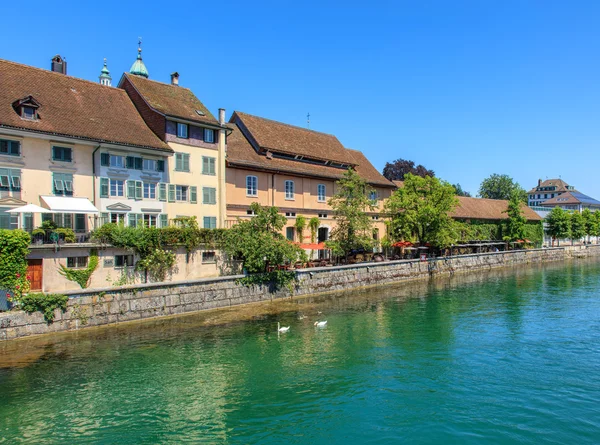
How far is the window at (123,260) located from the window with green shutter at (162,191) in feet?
18.3

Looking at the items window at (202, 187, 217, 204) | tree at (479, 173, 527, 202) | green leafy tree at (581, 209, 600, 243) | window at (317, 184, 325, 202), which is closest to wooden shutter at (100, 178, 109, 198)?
window at (202, 187, 217, 204)

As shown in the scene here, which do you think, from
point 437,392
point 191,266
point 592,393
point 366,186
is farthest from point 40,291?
point 366,186

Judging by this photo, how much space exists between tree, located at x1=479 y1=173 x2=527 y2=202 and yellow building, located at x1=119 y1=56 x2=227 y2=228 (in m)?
96.7

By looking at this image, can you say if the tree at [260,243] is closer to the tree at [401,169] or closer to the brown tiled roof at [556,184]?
the tree at [401,169]

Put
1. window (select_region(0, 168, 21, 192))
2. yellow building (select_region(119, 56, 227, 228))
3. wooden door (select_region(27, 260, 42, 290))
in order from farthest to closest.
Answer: yellow building (select_region(119, 56, 227, 228)), window (select_region(0, 168, 21, 192)), wooden door (select_region(27, 260, 42, 290))

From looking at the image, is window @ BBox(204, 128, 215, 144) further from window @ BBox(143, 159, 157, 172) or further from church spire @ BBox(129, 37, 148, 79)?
church spire @ BBox(129, 37, 148, 79)

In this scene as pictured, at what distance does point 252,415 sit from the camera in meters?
12.6

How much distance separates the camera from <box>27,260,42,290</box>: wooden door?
867 inches

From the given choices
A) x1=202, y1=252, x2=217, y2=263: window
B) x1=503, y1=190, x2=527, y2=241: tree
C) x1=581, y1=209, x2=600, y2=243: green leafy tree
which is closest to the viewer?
x1=202, y1=252, x2=217, y2=263: window

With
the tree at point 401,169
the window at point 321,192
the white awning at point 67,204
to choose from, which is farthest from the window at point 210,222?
the tree at point 401,169

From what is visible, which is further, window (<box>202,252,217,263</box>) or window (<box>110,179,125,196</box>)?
window (<box>202,252,217,263</box>)

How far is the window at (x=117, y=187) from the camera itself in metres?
27.7

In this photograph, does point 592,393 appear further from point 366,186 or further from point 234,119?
point 234,119

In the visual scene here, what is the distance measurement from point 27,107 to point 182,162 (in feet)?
32.7
